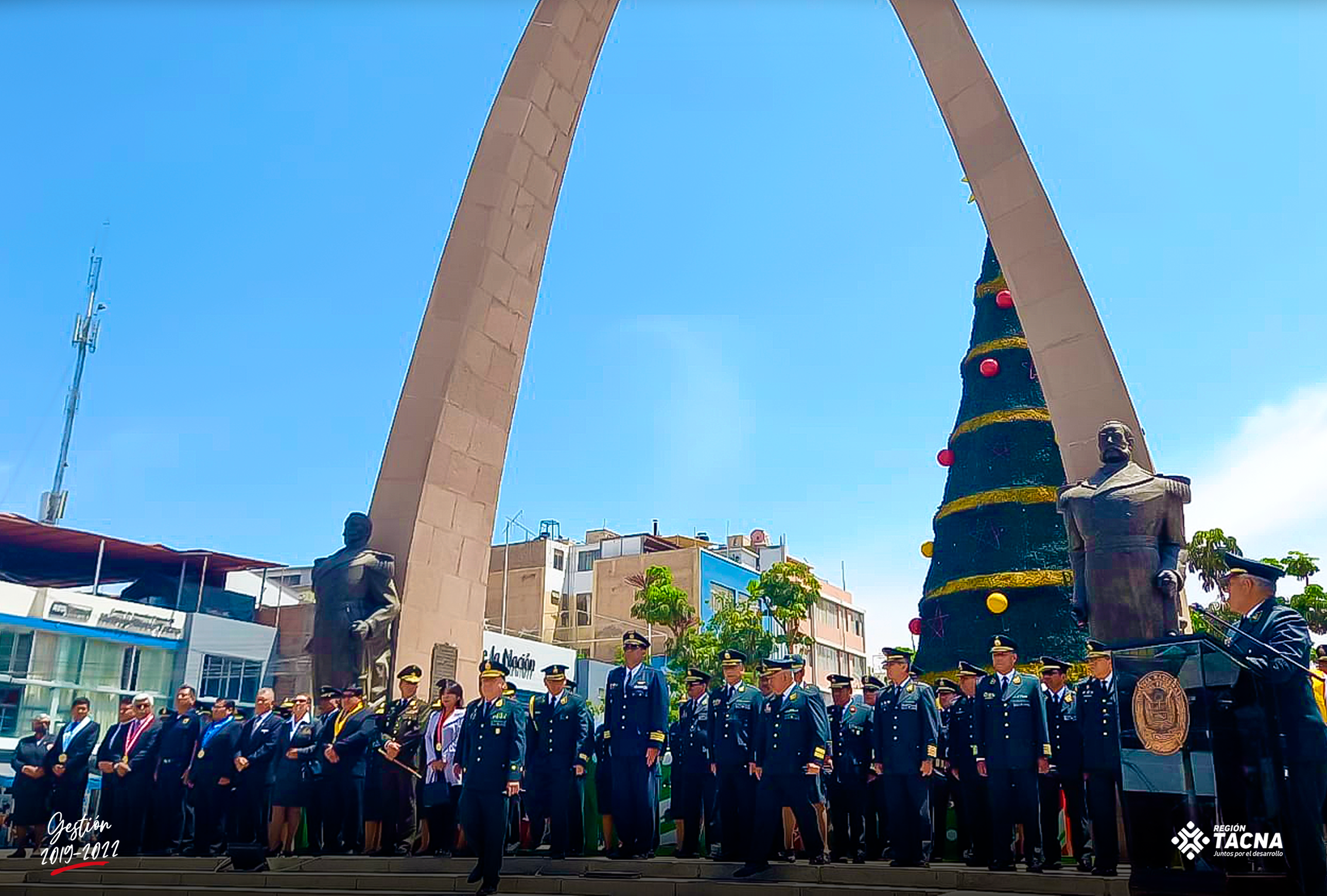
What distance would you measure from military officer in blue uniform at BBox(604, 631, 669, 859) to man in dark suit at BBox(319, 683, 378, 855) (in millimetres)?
2231

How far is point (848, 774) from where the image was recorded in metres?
8.66

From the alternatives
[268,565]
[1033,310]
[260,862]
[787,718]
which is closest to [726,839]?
[787,718]

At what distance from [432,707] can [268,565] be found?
21.4 metres

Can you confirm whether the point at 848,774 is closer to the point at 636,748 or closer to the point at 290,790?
the point at 636,748

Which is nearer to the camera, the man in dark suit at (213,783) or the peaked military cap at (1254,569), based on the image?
the peaked military cap at (1254,569)

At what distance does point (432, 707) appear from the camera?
31.5ft

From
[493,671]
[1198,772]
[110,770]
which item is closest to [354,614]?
[110,770]

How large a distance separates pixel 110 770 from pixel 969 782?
24.9ft

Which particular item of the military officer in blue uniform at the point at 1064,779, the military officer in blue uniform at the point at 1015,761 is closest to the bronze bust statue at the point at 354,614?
the military officer in blue uniform at the point at 1015,761

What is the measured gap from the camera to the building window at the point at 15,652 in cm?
2397

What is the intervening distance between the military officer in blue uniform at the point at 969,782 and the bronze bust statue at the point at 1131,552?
1437mm

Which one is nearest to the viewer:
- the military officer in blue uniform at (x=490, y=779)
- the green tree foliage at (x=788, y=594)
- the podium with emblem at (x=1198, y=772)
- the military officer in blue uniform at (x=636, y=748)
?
the podium with emblem at (x=1198, y=772)

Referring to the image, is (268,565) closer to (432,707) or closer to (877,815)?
(432,707)

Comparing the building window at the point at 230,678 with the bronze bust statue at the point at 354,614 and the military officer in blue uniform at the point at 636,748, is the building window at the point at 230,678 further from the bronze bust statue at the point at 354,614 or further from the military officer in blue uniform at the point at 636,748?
the military officer in blue uniform at the point at 636,748
